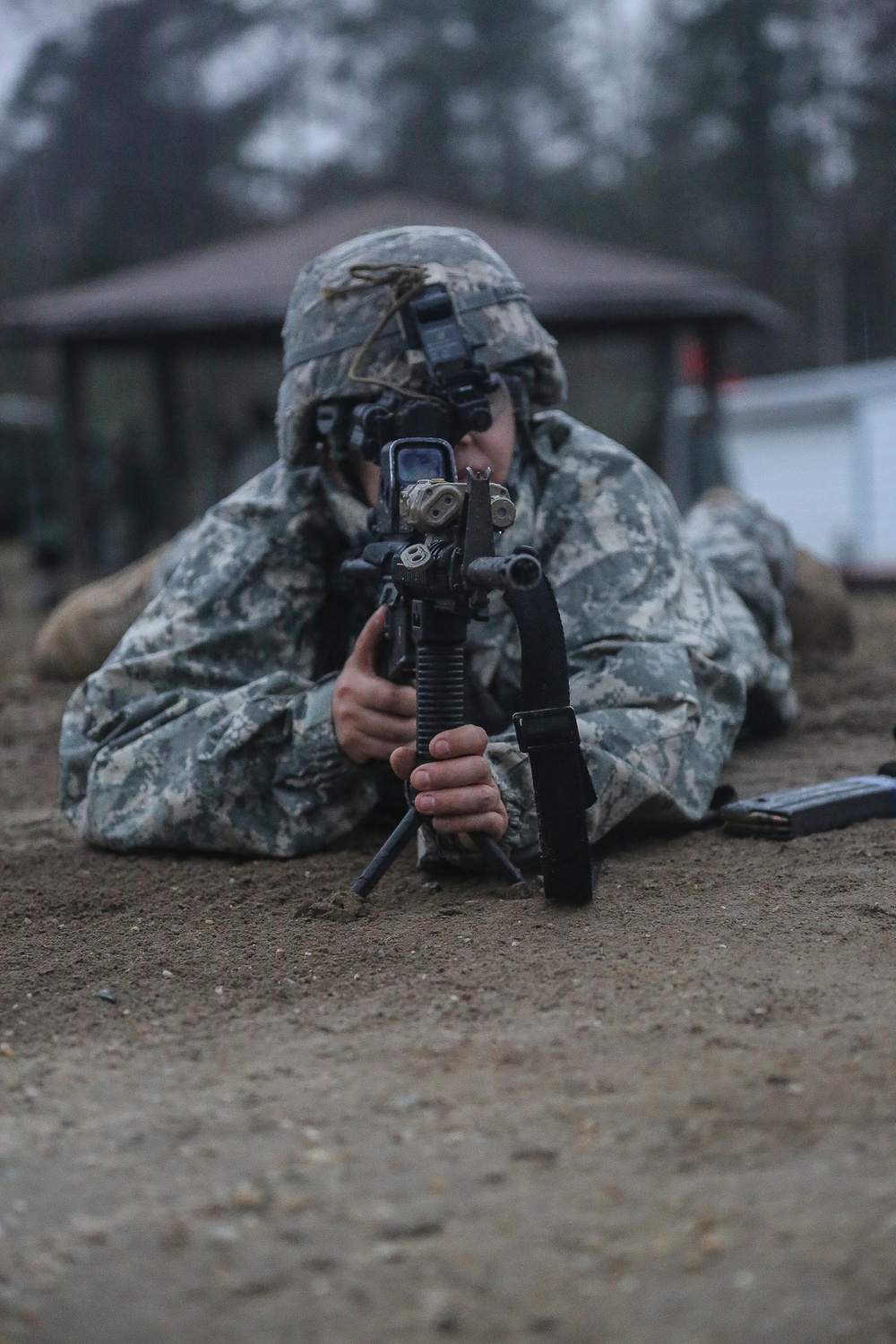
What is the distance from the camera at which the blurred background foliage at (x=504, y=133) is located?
2097 centimetres

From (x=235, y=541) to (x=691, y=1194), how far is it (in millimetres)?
1988

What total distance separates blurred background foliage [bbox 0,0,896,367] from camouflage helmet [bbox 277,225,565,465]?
58.8 feet

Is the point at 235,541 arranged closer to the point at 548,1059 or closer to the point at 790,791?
the point at 790,791

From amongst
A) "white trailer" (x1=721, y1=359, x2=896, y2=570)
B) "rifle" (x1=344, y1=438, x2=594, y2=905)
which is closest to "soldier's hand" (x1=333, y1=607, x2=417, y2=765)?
"rifle" (x1=344, y1=438, x2=594, y2=905)

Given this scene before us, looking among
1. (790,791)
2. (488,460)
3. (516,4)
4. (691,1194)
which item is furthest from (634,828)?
(516,4)

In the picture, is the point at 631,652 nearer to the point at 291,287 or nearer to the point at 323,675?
the point at 323,675

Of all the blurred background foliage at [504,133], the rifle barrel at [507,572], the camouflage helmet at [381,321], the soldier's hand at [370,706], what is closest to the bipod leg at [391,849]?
the soldier's hand at [370,706]

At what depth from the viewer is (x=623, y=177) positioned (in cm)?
2458

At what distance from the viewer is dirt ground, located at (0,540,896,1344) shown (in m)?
1.42

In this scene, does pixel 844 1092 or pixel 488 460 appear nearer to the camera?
pixel 844 1092

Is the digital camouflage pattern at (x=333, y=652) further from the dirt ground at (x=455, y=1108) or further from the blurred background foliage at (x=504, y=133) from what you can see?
the blurred background foliage at (x=504, y=133)

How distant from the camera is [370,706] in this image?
9.07 ft

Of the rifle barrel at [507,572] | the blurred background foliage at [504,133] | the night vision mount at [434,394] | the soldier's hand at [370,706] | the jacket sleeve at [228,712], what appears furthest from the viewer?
the blurred background foliage at [504,133]

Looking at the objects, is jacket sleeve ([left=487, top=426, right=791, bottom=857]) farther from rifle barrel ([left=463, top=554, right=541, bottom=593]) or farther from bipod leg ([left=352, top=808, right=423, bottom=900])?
rifle barrel ([left=463, top=554, right=541, bottom=593])
